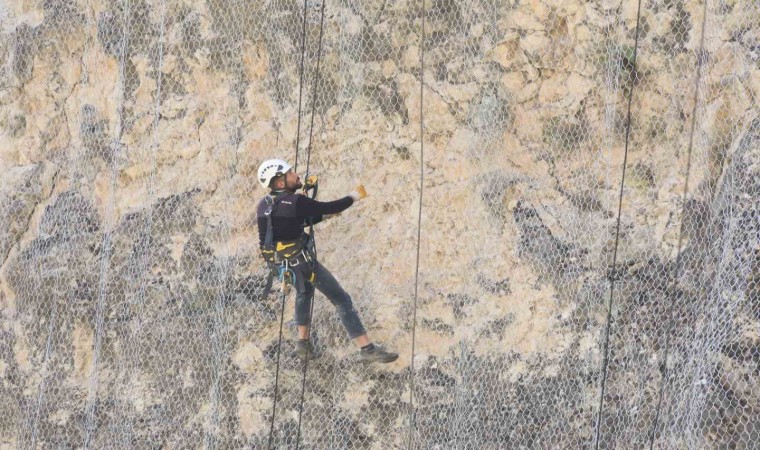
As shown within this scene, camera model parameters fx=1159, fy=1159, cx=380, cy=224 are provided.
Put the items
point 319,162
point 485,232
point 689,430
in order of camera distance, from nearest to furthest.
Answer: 1. point 689,430
2. point 485,232
3. point 319,162

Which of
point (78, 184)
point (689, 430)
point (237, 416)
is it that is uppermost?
point (78, 184)

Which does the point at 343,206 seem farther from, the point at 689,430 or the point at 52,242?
the point at 52,242

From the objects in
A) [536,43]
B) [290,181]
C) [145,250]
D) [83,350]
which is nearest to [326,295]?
[290,181]

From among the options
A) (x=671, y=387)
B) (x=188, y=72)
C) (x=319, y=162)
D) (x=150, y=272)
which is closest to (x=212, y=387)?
(x=150, y=272)

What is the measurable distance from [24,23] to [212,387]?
3112 mm

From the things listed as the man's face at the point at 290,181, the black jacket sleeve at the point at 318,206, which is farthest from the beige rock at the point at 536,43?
the man's face at the point at 290,181

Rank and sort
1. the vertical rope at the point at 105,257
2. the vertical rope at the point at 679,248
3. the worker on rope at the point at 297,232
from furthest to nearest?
1. the vertical rope at the point at 105,257
2. the worker on rope at the point at 297,232
3. the vertical rope at the point at 679,248

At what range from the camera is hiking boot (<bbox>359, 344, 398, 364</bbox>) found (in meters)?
6.92

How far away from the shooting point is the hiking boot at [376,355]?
6922mm

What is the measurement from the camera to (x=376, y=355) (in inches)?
273

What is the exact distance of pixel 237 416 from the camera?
7441 millimetres

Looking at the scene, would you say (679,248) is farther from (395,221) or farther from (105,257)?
(105,257)

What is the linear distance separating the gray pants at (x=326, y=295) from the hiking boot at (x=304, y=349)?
7.3 inches

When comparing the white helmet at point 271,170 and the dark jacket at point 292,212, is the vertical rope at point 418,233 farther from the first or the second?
the white helmet at point 271,170
